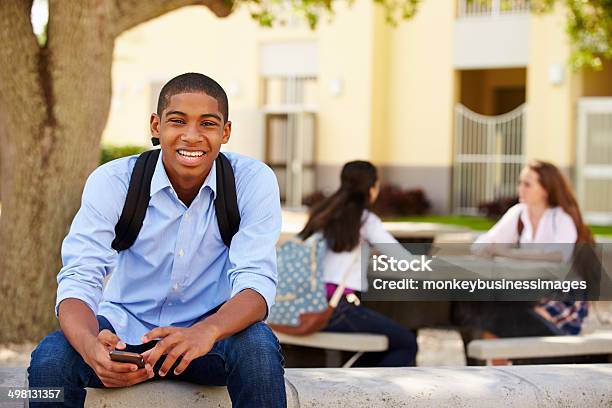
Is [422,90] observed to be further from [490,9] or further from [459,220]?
[459,220]

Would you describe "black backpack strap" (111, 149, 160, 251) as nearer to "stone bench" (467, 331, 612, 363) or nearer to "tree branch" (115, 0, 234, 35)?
"stone bench" (467, 331, 612, 363)

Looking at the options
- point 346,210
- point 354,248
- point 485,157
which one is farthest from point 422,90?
point 354,248

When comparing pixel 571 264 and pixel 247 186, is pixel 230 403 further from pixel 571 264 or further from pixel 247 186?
pixel 571 264

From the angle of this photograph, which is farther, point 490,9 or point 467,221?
point 490,9

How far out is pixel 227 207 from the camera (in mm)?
3529

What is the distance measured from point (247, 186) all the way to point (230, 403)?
0.77m

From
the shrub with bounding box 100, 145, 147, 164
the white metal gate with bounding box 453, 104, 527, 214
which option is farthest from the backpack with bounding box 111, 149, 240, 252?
the shrub with bounding box 100, 145, 147, 164

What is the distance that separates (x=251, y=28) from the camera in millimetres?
22375

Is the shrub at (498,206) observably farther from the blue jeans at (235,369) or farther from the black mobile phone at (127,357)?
the black mobile phone at (127,357)

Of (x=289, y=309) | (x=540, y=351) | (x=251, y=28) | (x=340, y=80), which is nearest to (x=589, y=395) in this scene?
(x=540, y=351)

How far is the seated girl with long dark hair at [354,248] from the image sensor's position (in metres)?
5.59

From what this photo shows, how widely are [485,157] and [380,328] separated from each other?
48.8 feet

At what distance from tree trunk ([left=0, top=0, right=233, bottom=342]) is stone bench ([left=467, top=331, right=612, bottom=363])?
3.19 meters

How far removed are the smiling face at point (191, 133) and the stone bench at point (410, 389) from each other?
0.75 meters
